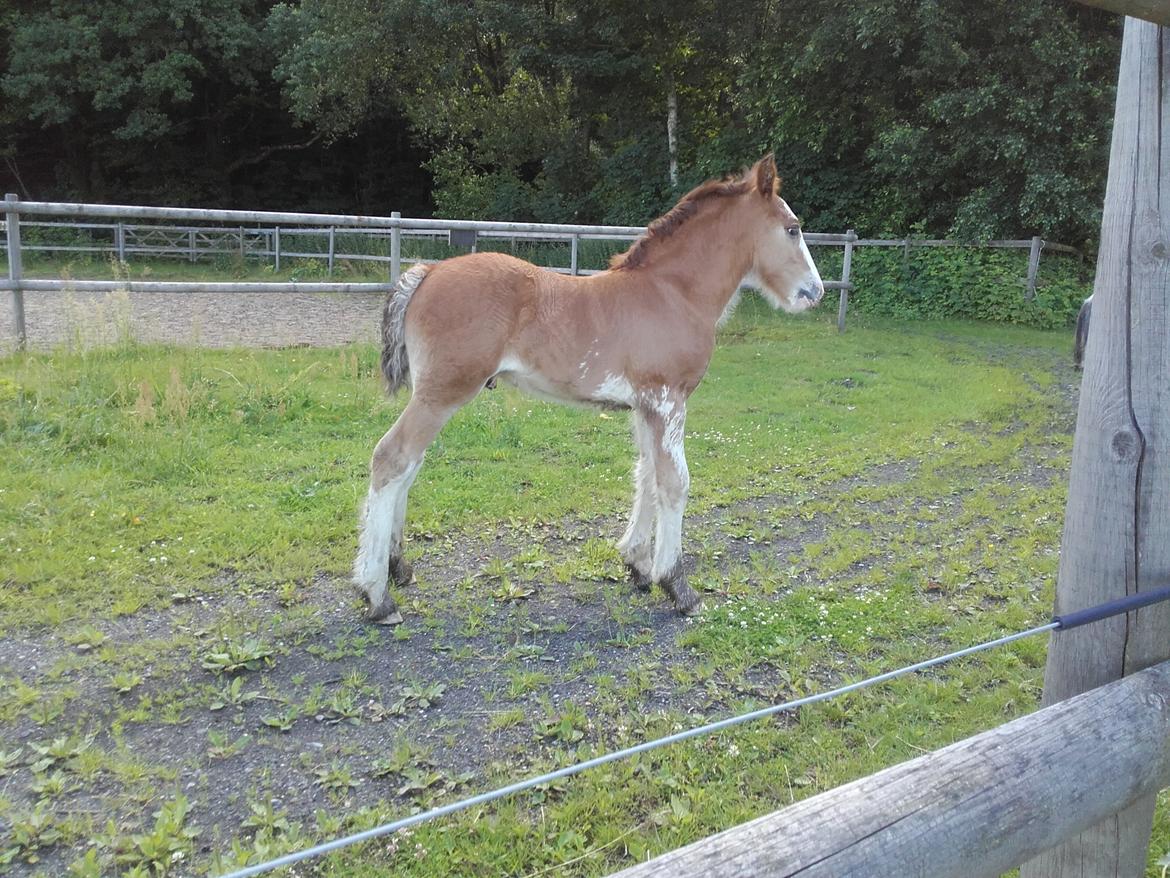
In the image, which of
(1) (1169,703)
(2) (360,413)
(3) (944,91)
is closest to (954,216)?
(3) (944,91)

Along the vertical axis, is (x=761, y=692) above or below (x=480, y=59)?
below

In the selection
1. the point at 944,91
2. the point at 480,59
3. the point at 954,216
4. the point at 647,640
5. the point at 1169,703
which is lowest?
the point at 647,640

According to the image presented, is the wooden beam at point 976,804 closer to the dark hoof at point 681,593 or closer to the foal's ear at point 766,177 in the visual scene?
the dark hoof at point 681,593

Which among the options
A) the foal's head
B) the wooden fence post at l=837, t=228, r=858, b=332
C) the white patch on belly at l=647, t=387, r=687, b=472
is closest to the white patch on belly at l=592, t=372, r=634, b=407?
the white patch on belly at l=647, t=387, r=687, b=472

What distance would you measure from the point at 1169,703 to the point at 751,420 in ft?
20.4

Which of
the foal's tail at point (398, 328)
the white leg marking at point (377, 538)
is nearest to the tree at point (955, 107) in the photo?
the foal's tail at point (398, 328)

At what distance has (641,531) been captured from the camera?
455 centimetres

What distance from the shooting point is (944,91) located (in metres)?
16.6

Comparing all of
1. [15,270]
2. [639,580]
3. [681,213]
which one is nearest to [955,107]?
[681,213]

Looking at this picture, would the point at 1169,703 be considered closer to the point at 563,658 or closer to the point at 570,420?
the point at 563,658

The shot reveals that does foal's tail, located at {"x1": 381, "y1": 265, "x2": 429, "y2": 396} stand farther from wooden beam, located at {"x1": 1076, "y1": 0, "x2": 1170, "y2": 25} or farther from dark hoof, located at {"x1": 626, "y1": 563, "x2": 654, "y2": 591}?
wooden beam, located at {"x1": 1076, "y1": 0, "x2": 1170, "y2": 25}

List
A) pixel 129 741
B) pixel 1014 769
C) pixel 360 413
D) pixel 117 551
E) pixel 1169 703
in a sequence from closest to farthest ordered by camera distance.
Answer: pixel 1014 769 → pixel 1169 703 → pixel 129 741 → pixel 117 551 → pixel 360 413

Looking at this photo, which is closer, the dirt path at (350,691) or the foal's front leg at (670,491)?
the dirt path at (350,691)

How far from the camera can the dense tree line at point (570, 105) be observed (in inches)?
603
